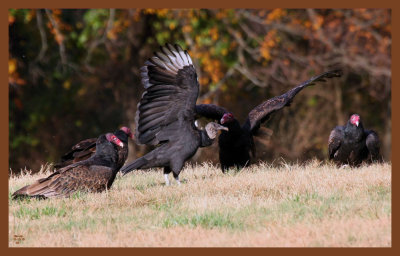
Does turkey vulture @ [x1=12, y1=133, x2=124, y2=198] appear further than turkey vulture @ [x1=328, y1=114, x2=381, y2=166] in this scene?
No

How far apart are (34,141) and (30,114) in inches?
25.2

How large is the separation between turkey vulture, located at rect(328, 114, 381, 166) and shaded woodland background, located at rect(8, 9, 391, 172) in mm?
5369

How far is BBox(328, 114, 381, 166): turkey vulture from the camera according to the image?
8203mm

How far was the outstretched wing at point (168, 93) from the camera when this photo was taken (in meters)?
6.61

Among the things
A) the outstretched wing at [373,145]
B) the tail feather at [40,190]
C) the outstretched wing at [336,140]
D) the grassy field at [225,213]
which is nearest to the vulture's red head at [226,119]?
the grassy field at [225,213]

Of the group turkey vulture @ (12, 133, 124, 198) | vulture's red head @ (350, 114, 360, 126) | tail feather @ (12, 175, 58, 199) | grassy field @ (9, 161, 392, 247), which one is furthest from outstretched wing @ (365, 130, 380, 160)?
tail feather @ (12, 175, 58, 199)

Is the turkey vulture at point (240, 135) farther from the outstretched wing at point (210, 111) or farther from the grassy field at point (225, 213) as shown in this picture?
the grassy field at point (225, 213)

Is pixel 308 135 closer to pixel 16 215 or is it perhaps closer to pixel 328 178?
pixel 328 178

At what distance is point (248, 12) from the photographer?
14.4 m

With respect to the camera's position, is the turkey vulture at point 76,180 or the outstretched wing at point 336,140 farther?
the outstretched wing at point 336,140

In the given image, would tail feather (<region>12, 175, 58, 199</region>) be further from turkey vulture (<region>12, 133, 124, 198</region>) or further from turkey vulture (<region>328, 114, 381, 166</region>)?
turkey vulture (<region>328, 114, 381, 166</region>)

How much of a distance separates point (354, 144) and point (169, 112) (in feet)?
8.65

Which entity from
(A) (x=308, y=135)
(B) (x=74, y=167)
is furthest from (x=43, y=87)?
(B) (x=74, y=167)

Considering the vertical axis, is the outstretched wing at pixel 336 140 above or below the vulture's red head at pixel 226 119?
below
